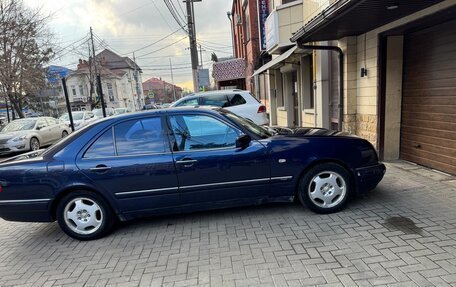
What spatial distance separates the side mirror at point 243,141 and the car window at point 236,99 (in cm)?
577

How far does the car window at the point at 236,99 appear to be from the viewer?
9451mm

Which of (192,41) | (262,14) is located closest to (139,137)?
(262,14)

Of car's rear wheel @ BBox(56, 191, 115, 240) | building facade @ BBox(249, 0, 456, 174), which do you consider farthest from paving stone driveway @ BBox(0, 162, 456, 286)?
building facade @ BBox(249, 0, 456, 174)

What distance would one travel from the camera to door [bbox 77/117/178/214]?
3.65m

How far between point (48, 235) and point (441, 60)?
6.50m

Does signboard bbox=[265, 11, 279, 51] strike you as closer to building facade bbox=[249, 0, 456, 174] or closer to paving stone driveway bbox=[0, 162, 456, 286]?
building facade bbox=[249, 0, 456, 174]

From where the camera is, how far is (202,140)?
3.84 meters

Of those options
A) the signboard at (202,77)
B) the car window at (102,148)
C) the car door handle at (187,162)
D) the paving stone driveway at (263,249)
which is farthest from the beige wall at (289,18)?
the signboard at (202,77)

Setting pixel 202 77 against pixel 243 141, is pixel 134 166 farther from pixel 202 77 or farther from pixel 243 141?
pixel 202 77

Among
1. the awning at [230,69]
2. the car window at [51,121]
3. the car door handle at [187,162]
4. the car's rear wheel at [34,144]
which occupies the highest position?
the awning at [230,69]

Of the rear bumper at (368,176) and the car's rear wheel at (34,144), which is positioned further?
the car's rear wheel at (34,144)

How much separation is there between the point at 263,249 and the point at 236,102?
6.68m

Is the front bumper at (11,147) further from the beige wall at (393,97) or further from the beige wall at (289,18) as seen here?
the beige wall at (393,97)

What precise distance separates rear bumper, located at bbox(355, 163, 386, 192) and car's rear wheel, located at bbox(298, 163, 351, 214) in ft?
0.53
